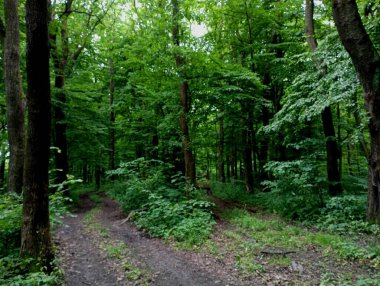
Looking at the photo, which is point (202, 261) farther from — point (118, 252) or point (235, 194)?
point (235, 194)

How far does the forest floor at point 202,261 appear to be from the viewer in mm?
4680

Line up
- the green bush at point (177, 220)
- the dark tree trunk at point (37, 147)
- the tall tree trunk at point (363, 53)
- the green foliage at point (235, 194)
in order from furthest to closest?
the green foliage at point (235, 194) < the green bush at point (177, 220) < the tall tree trunk at point (363, 53) < the dark tree trunk at point (37, 147)

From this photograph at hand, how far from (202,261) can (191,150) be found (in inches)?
200

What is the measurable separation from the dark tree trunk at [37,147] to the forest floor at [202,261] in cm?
82

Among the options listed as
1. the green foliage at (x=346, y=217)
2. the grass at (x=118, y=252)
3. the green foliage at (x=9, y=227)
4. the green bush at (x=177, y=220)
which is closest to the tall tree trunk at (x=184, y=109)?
the green bush at (x=177, y=220)

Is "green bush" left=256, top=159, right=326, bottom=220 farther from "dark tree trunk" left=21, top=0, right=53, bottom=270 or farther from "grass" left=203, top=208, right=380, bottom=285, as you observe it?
"dark tree trunk" left=21, top=0, right=53, bottom=270

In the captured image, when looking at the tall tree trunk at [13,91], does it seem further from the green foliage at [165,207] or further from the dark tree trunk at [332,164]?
the dark tree trunk at [332,164]

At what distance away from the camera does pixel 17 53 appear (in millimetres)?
6695

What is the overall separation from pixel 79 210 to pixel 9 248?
7651 mm

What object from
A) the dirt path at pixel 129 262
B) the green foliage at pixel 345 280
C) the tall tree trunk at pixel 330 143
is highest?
the tall tree trunk at pixel 330 143

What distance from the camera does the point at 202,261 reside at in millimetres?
5586

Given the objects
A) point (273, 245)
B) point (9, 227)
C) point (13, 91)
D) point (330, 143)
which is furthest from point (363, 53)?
point (13, 91)

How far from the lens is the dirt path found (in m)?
4.75

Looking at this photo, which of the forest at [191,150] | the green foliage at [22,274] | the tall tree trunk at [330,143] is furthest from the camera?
the tall tree trunk at [330,143]
